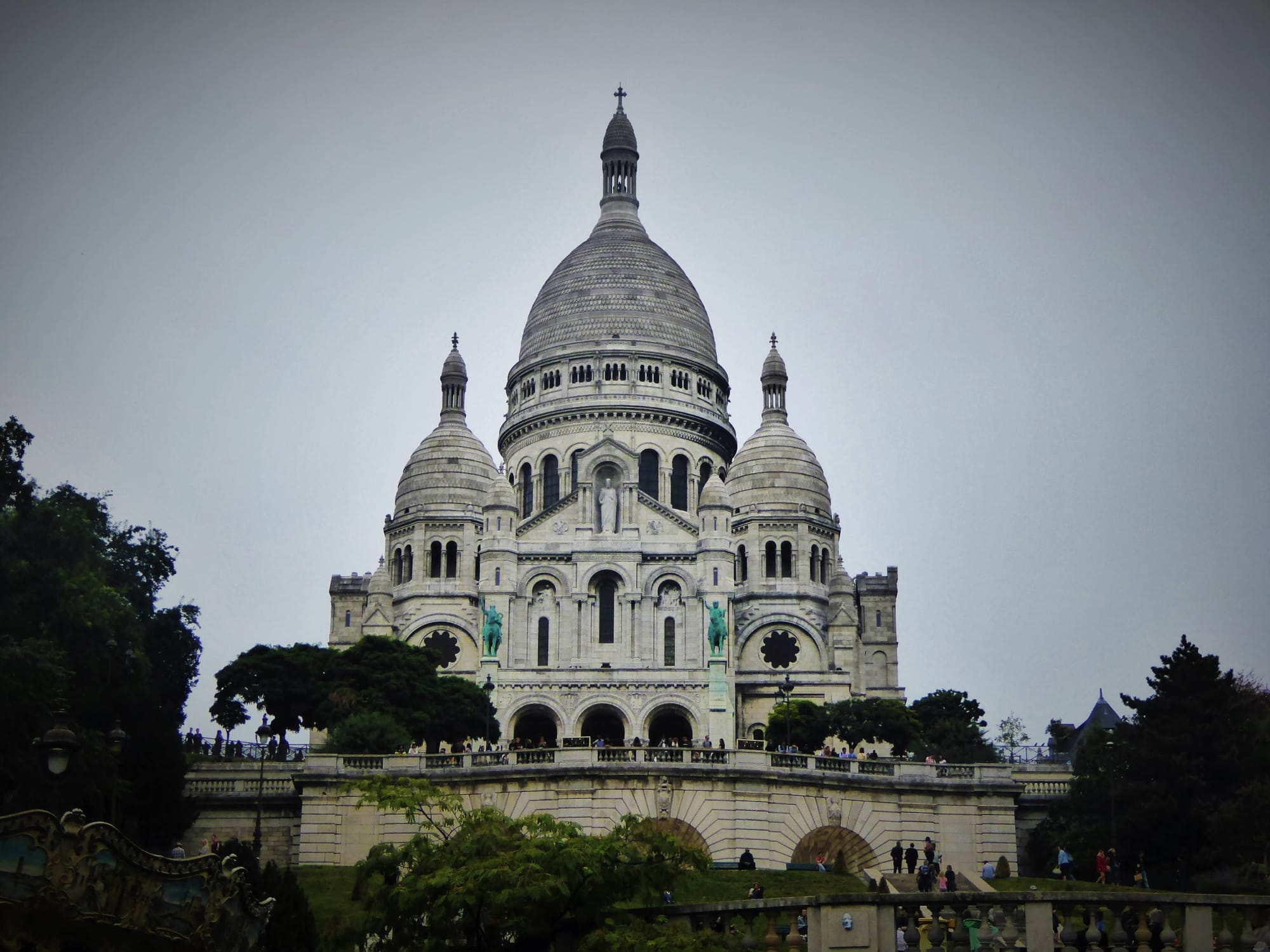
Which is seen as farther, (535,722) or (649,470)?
(649,470)

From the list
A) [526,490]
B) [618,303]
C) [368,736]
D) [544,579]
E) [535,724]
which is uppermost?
[618,303]

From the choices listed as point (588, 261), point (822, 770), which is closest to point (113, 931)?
point (822, 770)

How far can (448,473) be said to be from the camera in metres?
92.0

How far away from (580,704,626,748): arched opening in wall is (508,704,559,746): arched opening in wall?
1.34 m

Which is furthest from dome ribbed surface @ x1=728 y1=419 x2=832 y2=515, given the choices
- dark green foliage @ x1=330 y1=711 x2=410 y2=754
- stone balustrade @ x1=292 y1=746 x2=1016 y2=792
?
stone balustrade @ x1=292 y1=746 x2=1016 y2=792

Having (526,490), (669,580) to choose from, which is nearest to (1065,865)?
(669,580)

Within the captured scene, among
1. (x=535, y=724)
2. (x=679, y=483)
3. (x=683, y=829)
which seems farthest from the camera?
(x=679, y=483)

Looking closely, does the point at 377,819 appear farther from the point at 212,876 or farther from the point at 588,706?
the point at 588,706

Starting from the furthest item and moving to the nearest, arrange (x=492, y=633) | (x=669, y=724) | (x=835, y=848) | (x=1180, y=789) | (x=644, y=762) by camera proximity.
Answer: (x=492, y=633), (x=669, y=724), (x=1180, y=789), (x=835, y=848), (x=644, y=762)

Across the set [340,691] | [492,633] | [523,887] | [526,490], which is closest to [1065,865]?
[523,887]

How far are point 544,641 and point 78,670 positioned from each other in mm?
40633

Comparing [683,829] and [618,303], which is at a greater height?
[618,303]

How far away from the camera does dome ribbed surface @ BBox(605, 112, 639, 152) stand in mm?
108750

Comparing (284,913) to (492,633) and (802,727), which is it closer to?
(802,727)
